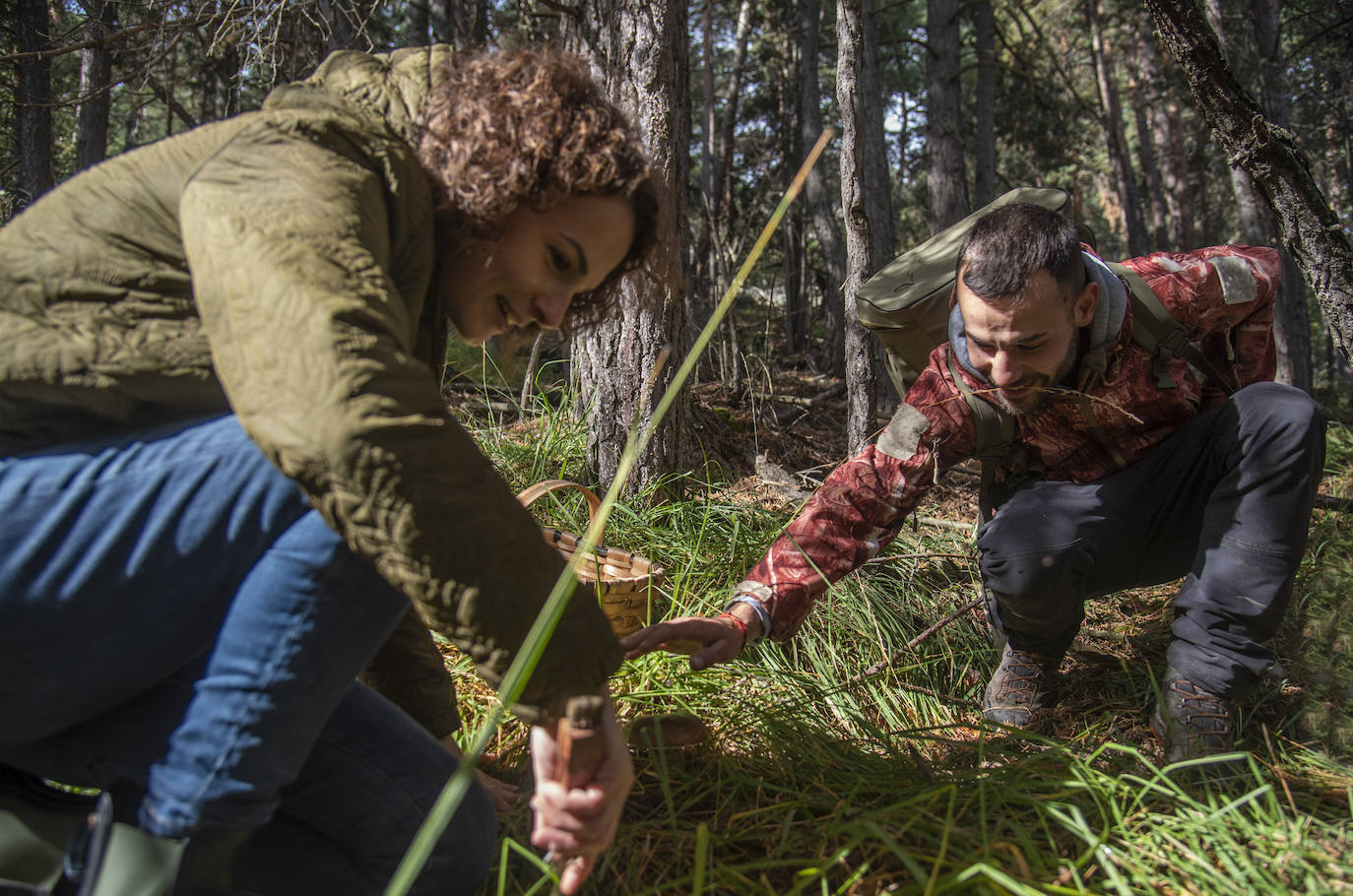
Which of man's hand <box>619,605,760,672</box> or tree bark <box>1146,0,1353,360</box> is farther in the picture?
tree bark <box>1146,0,1353,360</box>

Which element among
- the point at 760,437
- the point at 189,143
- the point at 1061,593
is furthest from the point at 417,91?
the point at 760,437

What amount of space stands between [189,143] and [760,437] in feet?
11.8

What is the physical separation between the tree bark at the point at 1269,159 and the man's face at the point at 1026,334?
0.78 m

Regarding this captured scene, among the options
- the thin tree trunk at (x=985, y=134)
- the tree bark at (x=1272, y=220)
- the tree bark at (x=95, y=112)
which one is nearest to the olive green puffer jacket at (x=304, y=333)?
the tree bark at (x=1272, y=220)

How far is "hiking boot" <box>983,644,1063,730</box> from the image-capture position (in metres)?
2.30

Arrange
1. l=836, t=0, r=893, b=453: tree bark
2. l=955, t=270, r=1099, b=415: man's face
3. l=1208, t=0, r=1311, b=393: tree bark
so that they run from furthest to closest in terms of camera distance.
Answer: l=1208, t=0, r=1311, b=393: tree bark → l=836, t=0, r=893, b=453: tree bark → l=955, t=270, r=1099, b=415: man's face

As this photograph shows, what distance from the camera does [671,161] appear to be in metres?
3.18

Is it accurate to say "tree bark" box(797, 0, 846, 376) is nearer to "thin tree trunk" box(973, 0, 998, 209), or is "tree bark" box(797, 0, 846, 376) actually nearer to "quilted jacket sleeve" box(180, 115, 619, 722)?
"thin tree trunk" box(973, 0, 998, 209)

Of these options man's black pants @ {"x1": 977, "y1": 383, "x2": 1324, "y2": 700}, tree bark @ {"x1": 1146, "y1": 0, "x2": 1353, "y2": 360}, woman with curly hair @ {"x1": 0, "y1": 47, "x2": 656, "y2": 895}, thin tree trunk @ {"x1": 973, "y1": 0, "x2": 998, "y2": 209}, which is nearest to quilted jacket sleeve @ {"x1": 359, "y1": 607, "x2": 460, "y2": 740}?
woman with curly hair @ {"x1": 0, "y1": 47, "x2": 656, "y2": 895}

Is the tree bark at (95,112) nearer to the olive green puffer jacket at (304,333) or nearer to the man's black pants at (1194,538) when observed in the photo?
the olive green puffer jacket at (304,333)

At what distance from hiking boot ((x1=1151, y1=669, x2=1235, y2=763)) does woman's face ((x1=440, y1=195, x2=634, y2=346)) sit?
1495mm

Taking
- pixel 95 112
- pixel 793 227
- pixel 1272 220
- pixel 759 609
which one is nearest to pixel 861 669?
pixel 759 609

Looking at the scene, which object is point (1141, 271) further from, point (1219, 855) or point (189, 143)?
point (189, 143)

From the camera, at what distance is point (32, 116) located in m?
7.06
